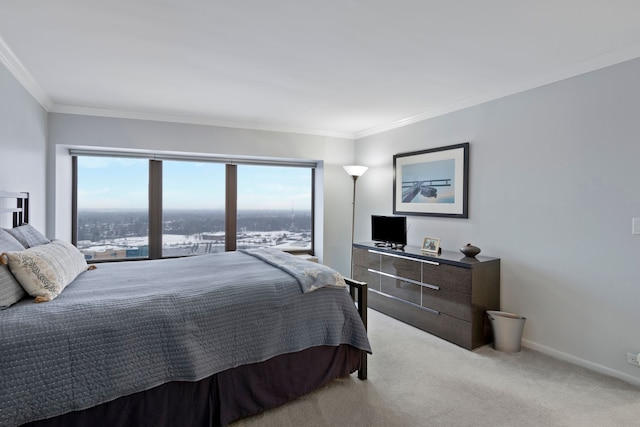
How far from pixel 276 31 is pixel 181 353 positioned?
1981 millimetres

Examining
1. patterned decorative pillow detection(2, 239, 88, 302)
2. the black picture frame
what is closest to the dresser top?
the black picture frame

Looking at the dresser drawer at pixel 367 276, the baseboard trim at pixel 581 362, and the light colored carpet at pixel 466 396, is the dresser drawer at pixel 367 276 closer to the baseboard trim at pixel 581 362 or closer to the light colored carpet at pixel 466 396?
the light colored carpet at pixel 466 396

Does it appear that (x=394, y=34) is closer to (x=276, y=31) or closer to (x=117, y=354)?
(x=276, y=31)

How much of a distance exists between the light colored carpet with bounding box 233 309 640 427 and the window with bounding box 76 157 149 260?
3.28m

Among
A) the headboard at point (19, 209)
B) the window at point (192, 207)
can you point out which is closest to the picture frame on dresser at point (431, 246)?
the window at point (192, 207)

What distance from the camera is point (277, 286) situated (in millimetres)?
2312

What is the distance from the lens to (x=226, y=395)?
206cm

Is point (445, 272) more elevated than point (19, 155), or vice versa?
point (19, 155)

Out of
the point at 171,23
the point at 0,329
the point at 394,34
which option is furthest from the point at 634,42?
the point at 0,329

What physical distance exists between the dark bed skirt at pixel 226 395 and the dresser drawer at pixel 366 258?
1.75 meters

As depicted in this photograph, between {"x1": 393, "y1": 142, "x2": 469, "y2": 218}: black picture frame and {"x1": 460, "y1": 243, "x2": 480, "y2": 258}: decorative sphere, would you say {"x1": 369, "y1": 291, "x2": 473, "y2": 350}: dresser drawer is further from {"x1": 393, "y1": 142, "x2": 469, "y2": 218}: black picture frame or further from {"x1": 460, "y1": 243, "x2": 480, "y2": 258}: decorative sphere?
{"x1": 393, "y1": 142, "x2": 469, "y2": 218}: black picture frame

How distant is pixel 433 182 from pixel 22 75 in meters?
4.02

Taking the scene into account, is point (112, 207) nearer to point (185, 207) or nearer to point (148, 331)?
point (185, 207)

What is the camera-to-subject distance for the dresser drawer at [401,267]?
370 cm
